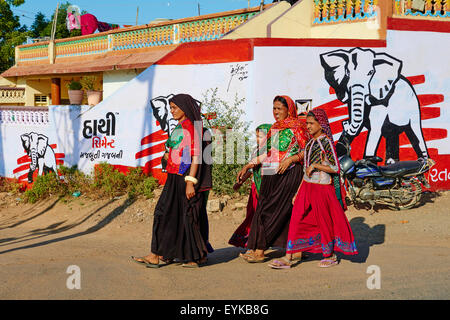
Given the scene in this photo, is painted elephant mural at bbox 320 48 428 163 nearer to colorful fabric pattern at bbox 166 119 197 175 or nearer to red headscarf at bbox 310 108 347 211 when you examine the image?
red headscarf at bbox 310 108 347 211

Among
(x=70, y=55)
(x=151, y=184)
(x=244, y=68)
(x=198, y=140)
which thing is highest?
(x=70, y=55)

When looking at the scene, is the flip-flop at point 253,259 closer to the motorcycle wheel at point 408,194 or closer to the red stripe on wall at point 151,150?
the motorcycle wheel at point 408,194

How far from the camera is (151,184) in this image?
961 centimetres

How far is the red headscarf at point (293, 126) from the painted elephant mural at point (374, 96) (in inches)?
138

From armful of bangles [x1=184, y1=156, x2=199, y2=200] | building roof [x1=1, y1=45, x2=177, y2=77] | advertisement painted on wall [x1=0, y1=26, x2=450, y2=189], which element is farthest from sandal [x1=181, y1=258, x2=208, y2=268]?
building roof [x1=1, y1=45, x2=177, y2=77]

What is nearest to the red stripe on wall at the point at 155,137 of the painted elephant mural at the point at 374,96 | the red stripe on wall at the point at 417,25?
the painted elephant mural at the point at 374,96

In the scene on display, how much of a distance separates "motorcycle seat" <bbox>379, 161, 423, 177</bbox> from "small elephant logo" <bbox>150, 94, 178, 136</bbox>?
3810 mm

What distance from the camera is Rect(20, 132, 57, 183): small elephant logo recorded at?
37.5 ft

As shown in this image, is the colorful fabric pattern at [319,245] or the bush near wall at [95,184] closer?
the colorful fabric pattern at [319,245]

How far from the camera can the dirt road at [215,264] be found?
461 cm

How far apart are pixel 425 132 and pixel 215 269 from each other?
546 centimetres

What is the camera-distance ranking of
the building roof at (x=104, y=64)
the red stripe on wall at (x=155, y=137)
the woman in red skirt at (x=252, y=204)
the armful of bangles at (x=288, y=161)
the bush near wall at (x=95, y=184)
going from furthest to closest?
the building roof at (x=104, y=64) < the red stripe on wall at (x=155, y=137) < the bush near wall at (x=95, y=184) < the woman in red skirt at (x=252, y=204) < the armful of bangles at (x=288, y=161)

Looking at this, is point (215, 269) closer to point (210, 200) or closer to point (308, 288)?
point (308, 288)
